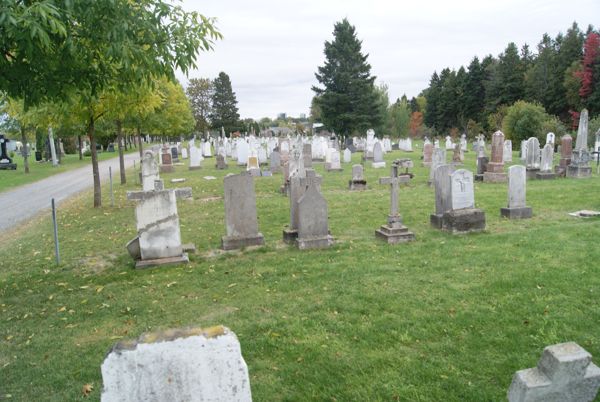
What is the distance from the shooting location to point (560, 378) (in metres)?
2.45

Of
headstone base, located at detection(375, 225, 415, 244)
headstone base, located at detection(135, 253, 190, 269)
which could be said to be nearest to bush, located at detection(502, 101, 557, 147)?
headstone base, located at detection(375, 225, 415, 244)

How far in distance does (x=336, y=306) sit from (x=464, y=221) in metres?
4.81

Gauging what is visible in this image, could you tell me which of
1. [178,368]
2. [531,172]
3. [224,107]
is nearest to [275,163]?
[531,172]

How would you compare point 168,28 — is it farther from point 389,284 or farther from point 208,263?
point 389,284

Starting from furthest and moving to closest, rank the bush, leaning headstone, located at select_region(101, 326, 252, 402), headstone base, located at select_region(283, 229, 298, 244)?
the bush, headstone base, located at select_region(283, 229, 298, 244), leaning headstone, located at select_region(101, 326, 252, 402)

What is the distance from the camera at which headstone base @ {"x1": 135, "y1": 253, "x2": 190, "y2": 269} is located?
774 centimetres

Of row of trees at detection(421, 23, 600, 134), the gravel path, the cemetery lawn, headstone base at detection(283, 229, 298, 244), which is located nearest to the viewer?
the cemetery lawn

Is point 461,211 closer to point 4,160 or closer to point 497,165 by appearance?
point 497,165

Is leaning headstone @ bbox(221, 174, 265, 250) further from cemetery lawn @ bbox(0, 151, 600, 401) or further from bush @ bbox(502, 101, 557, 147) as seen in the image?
bush @ bbox(502, 101, 557, 147)

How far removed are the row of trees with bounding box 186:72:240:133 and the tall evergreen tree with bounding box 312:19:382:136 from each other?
3869 cm

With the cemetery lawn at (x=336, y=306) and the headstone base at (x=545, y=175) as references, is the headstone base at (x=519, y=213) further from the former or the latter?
the headstone base at (x=545, y=175)

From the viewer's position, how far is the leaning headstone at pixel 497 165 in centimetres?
1738

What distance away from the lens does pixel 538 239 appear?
851 cm

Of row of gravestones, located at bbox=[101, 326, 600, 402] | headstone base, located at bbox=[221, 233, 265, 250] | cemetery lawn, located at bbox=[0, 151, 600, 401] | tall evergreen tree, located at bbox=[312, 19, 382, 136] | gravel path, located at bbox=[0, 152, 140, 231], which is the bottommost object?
cemetery lawn, located at bbox=[0, 151, 600, 401]
